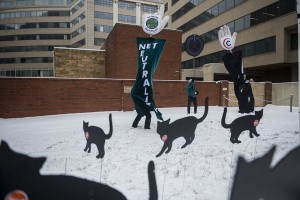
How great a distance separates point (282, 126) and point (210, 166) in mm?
876

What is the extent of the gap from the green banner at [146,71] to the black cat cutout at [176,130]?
181cm

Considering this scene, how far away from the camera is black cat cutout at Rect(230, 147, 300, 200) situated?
86.6 inches

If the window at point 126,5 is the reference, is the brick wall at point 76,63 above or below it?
below

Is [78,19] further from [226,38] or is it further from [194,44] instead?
[194,44]

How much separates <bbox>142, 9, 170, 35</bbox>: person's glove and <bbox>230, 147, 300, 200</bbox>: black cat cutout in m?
2.35

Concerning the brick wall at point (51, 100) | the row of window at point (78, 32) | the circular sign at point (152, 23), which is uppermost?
the row of window at point (78, 32)

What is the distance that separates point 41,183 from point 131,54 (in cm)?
1419

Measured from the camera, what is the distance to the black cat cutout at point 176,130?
2796 mm

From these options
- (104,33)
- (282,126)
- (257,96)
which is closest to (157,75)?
(257,96)

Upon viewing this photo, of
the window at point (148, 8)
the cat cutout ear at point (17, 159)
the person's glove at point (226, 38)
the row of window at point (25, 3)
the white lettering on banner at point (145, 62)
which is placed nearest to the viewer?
the cat cutout ear at point (17, 159)

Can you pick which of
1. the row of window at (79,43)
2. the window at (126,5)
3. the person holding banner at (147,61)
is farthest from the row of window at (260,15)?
the window at (126,5)

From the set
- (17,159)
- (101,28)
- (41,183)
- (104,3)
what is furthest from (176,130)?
(101,28)

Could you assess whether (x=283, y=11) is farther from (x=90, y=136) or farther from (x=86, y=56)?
(x=86, y=56)

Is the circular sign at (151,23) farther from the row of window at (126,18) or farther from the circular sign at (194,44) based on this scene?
the row of window at (126,18)
